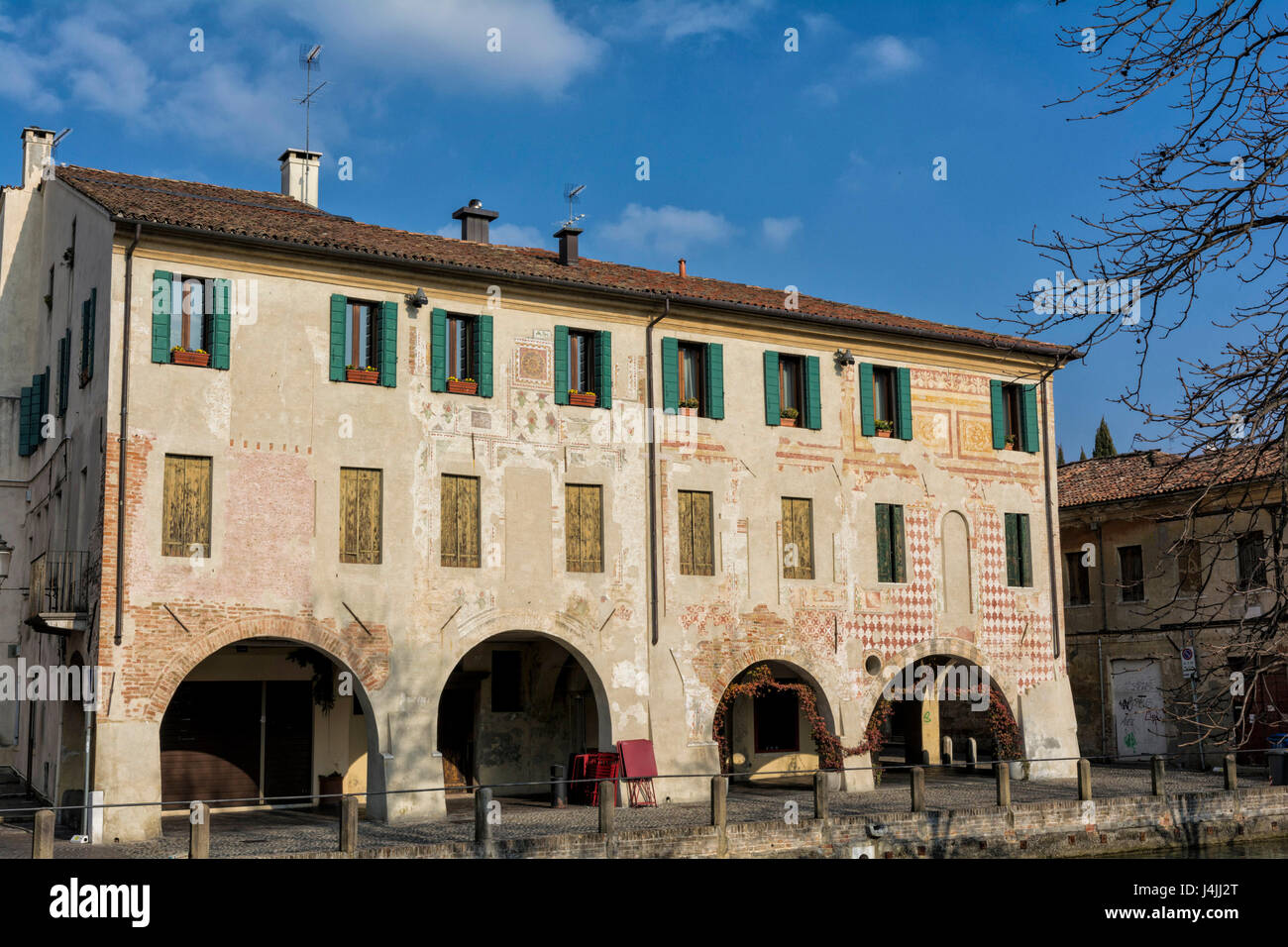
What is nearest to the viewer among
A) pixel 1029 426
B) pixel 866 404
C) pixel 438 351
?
pixel 438 351

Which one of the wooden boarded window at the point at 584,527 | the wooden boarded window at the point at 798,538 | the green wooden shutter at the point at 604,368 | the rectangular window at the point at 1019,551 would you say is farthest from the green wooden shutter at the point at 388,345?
the rectangular window at the point at 1019,551

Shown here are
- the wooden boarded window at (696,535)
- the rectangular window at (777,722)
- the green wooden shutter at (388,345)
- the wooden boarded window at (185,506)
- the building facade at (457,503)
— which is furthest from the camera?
the rectangular window at (777,722)

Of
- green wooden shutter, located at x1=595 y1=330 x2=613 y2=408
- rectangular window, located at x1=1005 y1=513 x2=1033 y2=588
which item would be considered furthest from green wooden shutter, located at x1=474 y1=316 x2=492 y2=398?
rectangular window, located at x1=1005 y1=513 x2=1033 y2=588

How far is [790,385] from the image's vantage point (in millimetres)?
24547

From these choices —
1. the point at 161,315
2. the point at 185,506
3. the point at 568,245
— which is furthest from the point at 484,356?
the point at 185,506

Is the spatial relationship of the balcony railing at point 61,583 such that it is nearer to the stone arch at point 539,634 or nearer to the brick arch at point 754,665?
the stone arch at point 539,634

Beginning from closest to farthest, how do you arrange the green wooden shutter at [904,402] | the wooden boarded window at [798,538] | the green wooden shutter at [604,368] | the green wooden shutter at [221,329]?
1. the green wooden shutter at [221,329]
2. the green wooden shutter at [604,368]
3. the wooden boarded window at [798,538]
4. the green wooden shutter at [904,402]

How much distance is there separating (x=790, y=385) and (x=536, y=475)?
222 inches

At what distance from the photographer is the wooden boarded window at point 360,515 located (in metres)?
20.0

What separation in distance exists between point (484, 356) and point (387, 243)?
8.20ft

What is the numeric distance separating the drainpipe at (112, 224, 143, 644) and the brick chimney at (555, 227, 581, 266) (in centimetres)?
791

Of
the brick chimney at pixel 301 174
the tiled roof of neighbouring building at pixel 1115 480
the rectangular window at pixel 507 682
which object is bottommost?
the rectangular window at pixel 507 682

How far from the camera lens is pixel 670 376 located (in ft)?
75.8

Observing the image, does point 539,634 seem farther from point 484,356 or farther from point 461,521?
point 484,356
